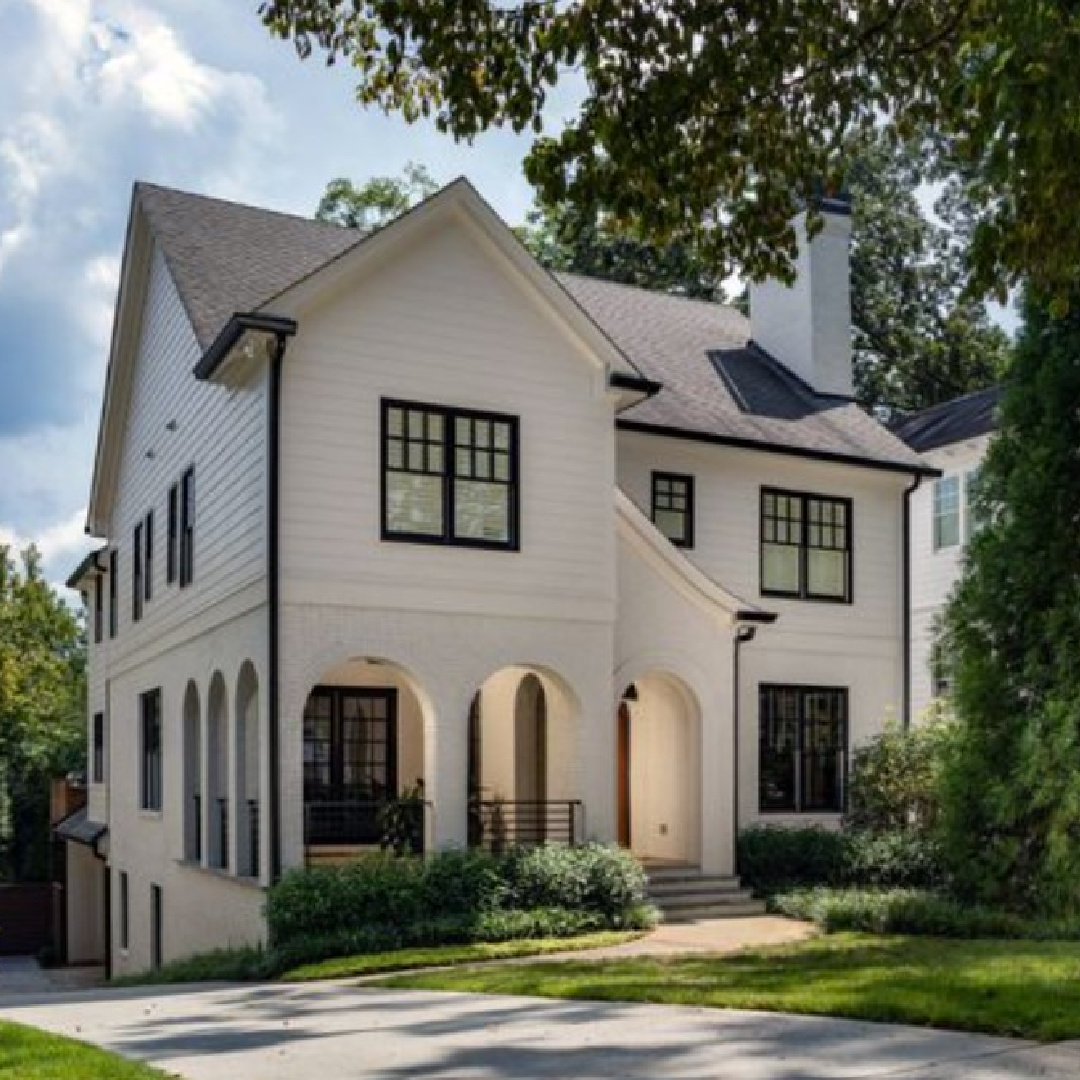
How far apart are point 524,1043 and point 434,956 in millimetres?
5571

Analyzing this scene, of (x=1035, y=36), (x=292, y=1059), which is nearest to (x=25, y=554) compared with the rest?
(x=292, y=1059)

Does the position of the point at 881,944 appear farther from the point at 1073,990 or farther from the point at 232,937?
the point at 232,937

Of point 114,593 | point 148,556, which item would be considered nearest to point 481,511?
point 148,556

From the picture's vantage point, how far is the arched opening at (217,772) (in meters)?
18.8

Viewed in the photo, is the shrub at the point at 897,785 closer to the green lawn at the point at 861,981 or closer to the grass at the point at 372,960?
the grass at the point at 372,960

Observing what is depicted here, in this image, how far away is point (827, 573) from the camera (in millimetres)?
23594

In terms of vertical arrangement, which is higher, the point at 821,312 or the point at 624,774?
the point at 821,312

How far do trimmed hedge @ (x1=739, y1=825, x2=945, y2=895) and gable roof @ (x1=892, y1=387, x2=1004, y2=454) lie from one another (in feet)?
31.8

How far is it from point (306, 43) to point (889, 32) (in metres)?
4.10

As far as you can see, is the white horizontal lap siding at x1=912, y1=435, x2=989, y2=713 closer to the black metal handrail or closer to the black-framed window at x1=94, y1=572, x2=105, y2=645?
the black metal handrail

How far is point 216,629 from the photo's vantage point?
1867cm

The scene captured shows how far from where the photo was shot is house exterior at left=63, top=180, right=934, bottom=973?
16625mm

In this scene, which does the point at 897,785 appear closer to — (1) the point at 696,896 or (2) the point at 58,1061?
(1) the point at 696,896

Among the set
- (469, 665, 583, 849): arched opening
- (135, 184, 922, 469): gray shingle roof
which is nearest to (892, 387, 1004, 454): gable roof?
(135, 184, 922, 469): gray shingle roof
